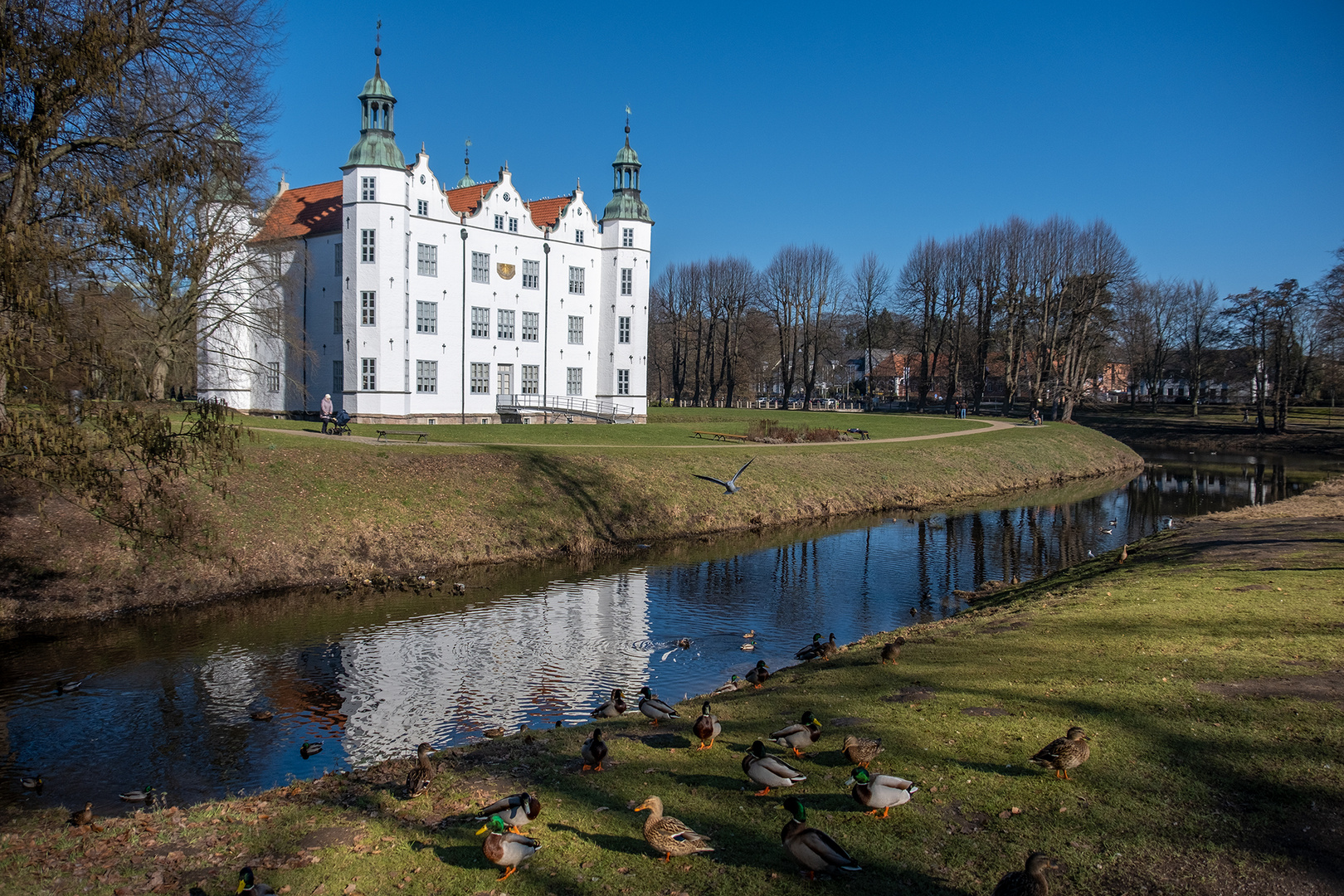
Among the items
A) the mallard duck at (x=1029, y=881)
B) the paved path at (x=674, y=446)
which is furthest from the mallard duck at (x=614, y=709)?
the paved path at (x=674, y=446)

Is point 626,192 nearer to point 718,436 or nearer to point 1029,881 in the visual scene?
point 718,436

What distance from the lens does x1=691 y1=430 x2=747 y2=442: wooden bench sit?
4886 cm

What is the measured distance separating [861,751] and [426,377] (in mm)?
48340

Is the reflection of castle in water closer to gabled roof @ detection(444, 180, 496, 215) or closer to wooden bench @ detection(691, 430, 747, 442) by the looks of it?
wooden bench @ detection(691, 430, 747, 442)

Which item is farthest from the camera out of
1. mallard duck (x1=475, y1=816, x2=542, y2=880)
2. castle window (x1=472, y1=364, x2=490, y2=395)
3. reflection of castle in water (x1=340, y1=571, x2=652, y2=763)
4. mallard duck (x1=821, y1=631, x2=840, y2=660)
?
castle window (x1=472, y1=364, x2=490, y2=395)

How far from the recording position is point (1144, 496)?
4494cm

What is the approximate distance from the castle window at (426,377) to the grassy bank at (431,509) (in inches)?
408

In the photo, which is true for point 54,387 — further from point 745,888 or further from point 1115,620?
point 1115,620

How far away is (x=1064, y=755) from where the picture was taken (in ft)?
26.0

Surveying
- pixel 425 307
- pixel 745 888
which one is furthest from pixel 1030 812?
pixel 425 307

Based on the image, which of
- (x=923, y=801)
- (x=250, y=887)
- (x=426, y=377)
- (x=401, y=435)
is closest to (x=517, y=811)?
(x=250, y=887)

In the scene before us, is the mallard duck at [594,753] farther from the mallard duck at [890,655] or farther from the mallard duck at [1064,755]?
the mallard duck at [890,655]

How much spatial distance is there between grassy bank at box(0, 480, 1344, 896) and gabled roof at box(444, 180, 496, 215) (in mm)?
49291

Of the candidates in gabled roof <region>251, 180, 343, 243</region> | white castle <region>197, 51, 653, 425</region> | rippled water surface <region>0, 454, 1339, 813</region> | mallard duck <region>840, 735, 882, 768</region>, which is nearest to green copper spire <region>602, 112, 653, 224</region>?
white castle <region>197, 51, 653, 425</region>
